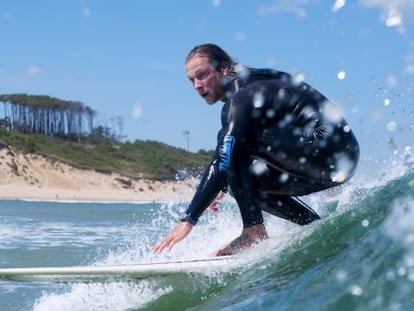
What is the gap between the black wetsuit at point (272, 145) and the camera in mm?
3646

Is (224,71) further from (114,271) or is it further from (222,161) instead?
(114,271)

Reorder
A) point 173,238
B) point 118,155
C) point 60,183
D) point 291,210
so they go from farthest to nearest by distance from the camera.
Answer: point 118,155
point 60,183
point 291,210
point 173,238

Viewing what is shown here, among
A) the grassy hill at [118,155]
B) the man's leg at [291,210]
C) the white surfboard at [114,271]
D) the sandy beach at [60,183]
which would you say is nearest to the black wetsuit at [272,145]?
the man's leg at [291,210]

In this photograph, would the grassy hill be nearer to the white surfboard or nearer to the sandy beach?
the sandy beach

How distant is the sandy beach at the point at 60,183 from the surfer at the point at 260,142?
5756 centimetres

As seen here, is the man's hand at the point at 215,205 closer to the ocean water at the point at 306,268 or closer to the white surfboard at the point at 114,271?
the ocean water at the point at 306,268

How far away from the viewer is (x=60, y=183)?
66438 millimetres

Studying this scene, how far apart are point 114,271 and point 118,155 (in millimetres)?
76891

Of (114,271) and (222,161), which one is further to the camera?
(114,271)

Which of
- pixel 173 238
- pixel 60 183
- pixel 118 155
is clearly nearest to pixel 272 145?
pixel 173 238

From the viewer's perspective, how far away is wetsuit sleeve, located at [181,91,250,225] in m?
3.62

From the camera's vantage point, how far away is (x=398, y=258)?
106 inches

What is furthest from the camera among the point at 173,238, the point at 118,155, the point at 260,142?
the point at 118,155

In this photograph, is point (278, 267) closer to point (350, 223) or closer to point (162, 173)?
point (350, 223)
